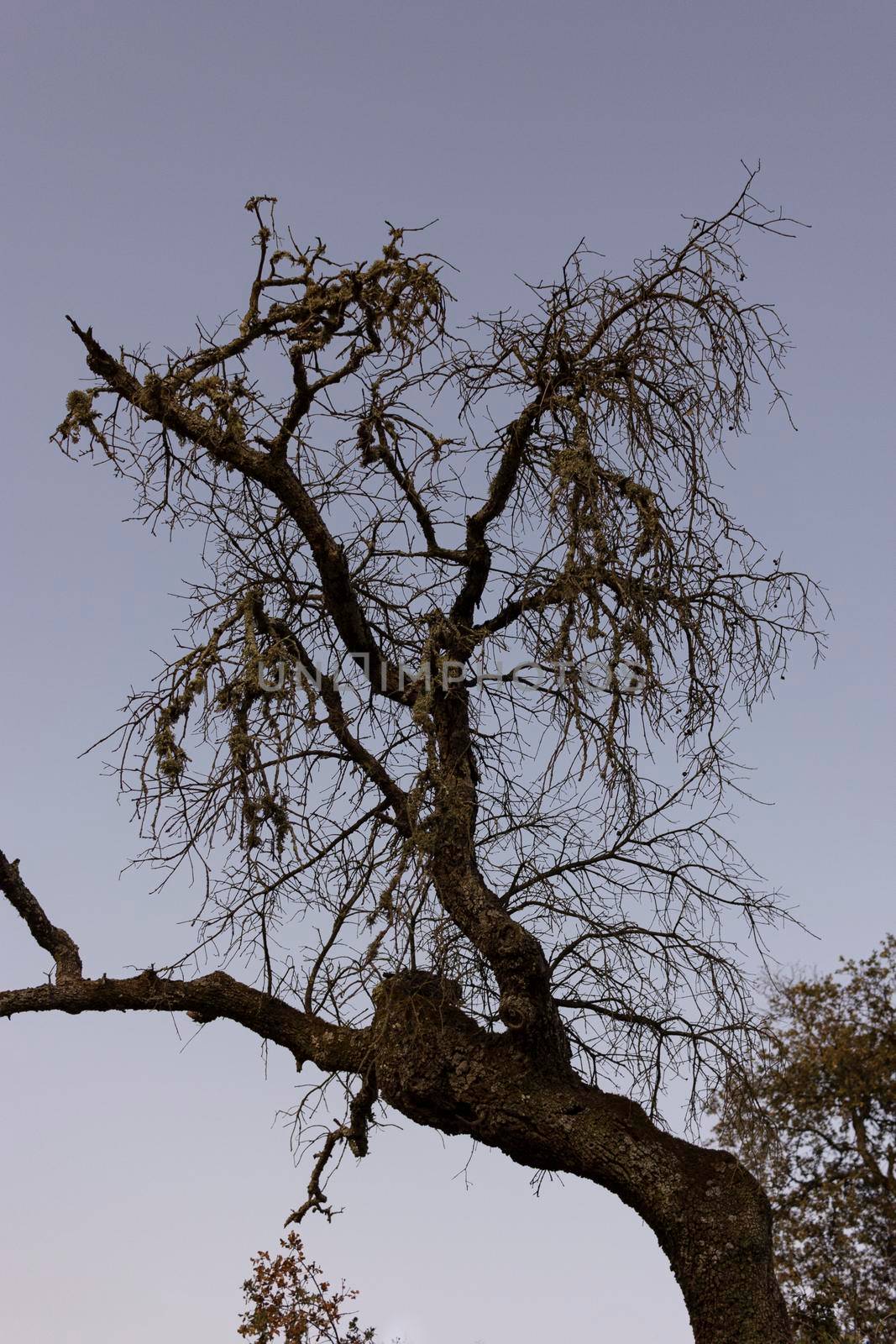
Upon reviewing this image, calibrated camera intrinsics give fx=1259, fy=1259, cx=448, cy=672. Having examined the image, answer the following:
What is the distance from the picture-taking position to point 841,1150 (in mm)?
13141

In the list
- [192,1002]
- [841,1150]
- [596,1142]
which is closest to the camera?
[596,1142]

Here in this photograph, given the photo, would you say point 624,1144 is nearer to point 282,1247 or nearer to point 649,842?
point 649,842

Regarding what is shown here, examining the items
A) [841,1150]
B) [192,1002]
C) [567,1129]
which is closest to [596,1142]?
[567,1129]

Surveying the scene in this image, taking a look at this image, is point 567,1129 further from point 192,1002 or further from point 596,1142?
point 192,1002

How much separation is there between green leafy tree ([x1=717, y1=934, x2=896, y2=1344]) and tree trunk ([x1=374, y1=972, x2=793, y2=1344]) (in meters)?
Answer: 6.76

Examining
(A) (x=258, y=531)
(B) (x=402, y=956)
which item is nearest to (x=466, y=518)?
(A) (x=258, y=531)

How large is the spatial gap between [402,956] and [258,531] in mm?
2672

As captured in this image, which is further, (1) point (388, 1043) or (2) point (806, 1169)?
(2) point (806, 1169)

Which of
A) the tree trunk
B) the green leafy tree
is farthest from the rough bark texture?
the green leafy tree

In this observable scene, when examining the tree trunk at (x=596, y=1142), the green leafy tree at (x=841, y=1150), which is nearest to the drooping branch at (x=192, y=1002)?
the tree trunk at (x=596, y=1142)

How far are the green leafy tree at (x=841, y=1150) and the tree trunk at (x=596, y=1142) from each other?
6762mm

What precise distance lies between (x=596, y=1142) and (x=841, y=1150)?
8875mm

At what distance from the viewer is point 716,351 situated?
619 centimetres

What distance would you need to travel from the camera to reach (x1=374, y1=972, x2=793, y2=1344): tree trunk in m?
5.33
